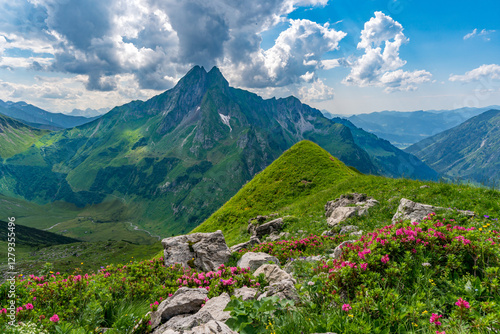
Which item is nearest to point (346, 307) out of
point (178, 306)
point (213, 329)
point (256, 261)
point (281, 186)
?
point (213, 329)

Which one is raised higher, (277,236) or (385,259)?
(385,259)

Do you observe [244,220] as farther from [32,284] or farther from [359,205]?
[32,284]

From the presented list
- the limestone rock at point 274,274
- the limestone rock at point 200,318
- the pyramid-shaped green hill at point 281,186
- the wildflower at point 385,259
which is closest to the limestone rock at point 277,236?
the limestone rock at point 274,274

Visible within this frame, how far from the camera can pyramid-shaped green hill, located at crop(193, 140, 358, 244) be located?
38062mm

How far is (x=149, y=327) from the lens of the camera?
272 inches

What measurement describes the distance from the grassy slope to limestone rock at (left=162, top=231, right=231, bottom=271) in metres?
8.48

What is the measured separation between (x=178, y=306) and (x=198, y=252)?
8.19 metres

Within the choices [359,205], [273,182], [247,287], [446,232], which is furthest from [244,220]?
[446,232]

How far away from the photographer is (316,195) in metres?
33.1

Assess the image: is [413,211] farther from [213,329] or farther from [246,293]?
[213,329]

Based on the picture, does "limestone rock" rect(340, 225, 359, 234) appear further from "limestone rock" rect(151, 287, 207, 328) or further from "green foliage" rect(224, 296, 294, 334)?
"green foliage" rect(224, 296, 294, 334)

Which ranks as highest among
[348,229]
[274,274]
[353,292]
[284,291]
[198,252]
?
[353,292]

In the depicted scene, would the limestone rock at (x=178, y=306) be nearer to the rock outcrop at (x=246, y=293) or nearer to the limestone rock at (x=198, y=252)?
the rock outcrop at (x=246, y=293)

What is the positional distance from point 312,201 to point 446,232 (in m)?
23.4
